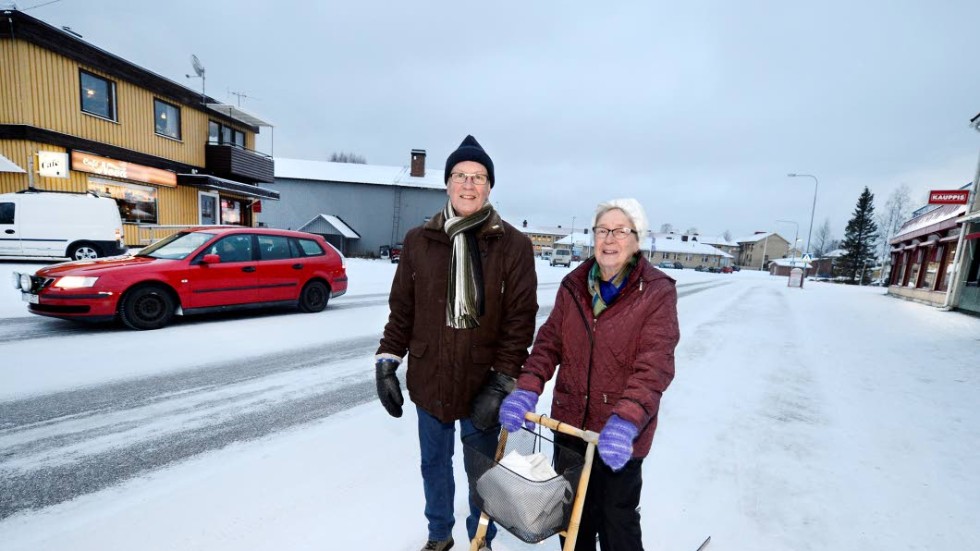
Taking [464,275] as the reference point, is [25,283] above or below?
below

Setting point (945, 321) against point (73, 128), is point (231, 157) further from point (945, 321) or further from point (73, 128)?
point (945, 321)

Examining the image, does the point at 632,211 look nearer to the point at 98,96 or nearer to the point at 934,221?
the point at 98,96

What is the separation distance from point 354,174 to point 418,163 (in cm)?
545

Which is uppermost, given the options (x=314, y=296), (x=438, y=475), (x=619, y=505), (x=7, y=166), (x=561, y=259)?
(x=7, y=166)

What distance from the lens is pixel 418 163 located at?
3425 centimetres

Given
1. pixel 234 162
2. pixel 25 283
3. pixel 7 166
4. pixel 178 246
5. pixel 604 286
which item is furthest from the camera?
pixel 234 162

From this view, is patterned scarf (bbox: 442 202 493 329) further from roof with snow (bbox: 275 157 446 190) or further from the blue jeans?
roof with snow (bbox: 275 157 446 190)

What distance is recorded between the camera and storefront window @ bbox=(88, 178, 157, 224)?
14.3 metres

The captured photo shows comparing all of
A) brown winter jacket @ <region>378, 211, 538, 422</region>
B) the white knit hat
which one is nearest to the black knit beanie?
brown winter jacket @ <region>378, 211, 538, 422</region>

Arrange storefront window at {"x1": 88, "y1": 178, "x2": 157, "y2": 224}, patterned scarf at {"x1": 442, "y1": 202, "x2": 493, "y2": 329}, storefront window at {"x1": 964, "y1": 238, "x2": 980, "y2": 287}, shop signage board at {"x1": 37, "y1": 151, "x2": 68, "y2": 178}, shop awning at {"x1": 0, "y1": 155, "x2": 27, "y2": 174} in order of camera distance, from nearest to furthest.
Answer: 1. patterned scarf at {"x1": 442, "y1": 202, "x2": 493, "y2": 329}
2. shop awning at {"x1": 0, "y1": 155, "x2": 27, "y2": 174}
3. shop signage board at {"x1": 37, "y1": 151, "x2": 68, "y2": 178}
4. storefront window at {"x1": 964, "y1": 238, "x2": 980, "y2": 287}
5. storefront window at {"x1": 88, "y1": 178, "x2": 157, "y2": 224}

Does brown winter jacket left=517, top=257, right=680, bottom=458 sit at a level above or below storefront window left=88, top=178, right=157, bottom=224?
below

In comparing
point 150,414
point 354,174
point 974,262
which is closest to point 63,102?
point 150,414

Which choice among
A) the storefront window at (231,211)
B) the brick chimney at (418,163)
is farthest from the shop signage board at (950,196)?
the brick chimney at (418,163)

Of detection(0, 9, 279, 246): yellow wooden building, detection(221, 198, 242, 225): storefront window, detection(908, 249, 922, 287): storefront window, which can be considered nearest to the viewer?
detection(0, 9, 279, 246): yellow wooden building
